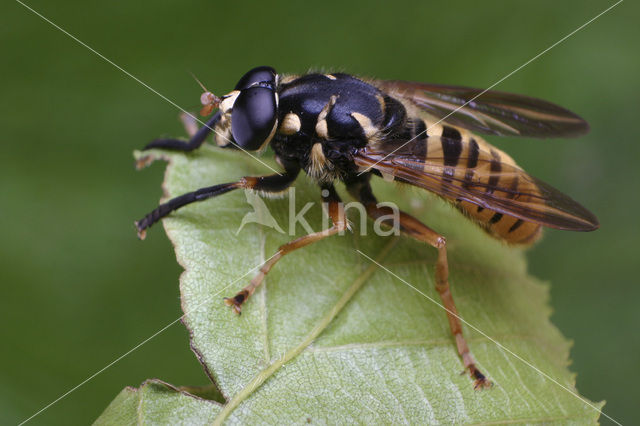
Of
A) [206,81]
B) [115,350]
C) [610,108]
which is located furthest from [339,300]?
[610,108]

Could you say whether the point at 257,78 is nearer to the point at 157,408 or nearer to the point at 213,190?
the point at 213,190

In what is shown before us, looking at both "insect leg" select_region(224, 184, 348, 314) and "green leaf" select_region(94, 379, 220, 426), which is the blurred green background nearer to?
"insect leg" select_region(224, 184, 348, 314)

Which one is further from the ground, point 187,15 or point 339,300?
point 187,15

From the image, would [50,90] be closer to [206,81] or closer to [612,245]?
[206,81]

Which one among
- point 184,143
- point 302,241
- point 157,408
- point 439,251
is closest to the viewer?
point 157,408

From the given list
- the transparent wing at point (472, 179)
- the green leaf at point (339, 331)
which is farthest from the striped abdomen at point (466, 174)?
the green leaf at point (339, 331)

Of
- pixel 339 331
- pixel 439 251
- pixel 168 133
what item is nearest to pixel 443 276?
pixel 439 251
